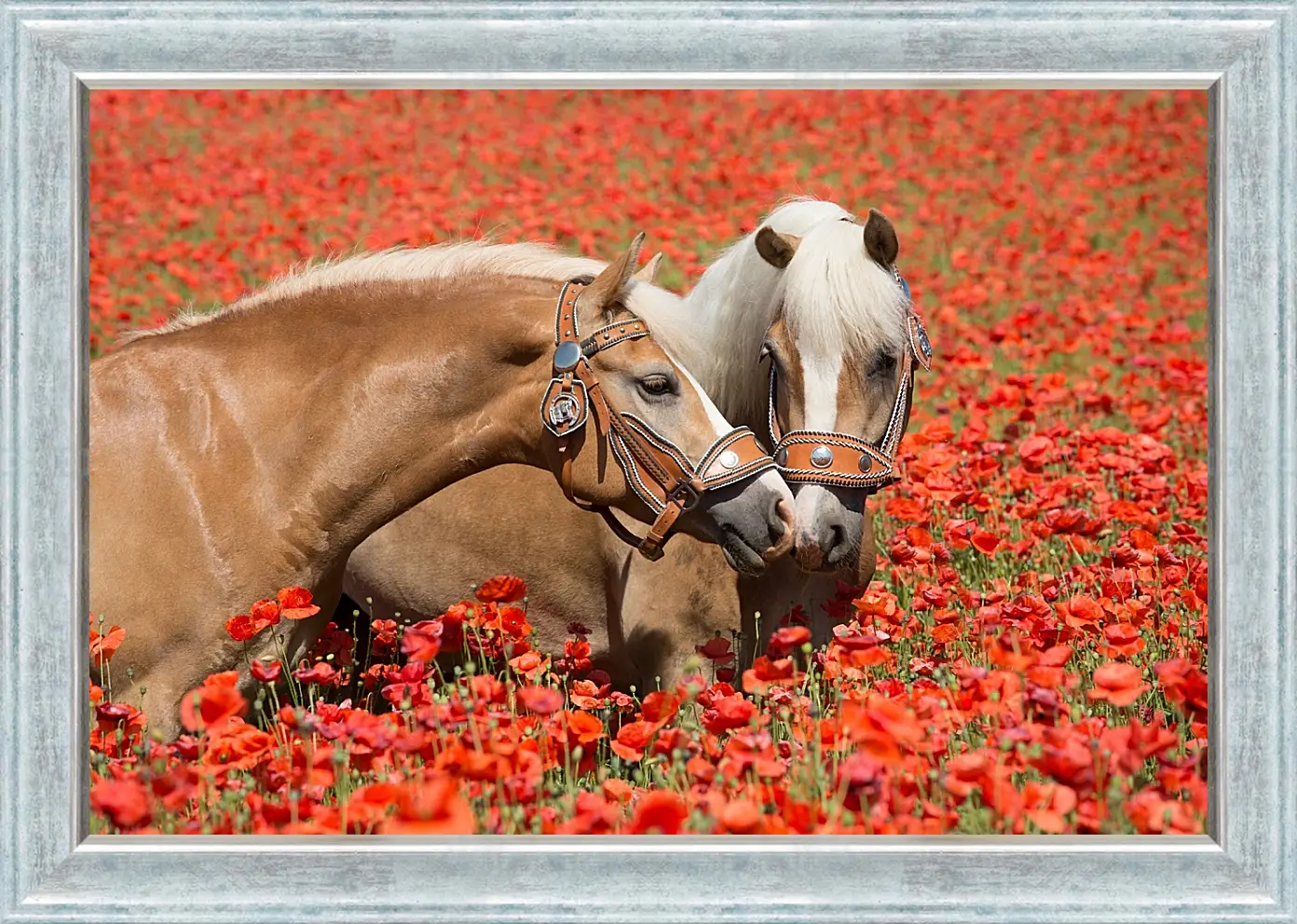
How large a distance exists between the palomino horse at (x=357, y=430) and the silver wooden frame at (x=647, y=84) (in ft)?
2.95

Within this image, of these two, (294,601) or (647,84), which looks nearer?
(647,84)

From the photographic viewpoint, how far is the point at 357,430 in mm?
4441

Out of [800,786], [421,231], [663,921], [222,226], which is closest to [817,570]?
[800,786]

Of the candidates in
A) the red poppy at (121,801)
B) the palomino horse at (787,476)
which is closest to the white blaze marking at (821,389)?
the palomino horse at (787,476)

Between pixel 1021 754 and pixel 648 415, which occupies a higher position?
pixel 648 415

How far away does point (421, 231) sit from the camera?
11.6m

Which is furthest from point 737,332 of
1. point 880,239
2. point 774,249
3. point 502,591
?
point 502,591

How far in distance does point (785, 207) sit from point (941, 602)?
1.36m

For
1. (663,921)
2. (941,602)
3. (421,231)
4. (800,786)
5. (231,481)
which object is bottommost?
(663,921)

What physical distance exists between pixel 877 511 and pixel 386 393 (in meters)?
3.31

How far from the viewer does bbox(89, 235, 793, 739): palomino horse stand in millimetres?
4211

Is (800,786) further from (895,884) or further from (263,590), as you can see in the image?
(263,590)

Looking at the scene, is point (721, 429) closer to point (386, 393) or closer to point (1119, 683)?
point (386, 393)

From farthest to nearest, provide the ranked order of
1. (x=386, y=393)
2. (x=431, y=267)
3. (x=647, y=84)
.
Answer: (x=431, y=267), (x=386, y=393), (x=647, y=84)
